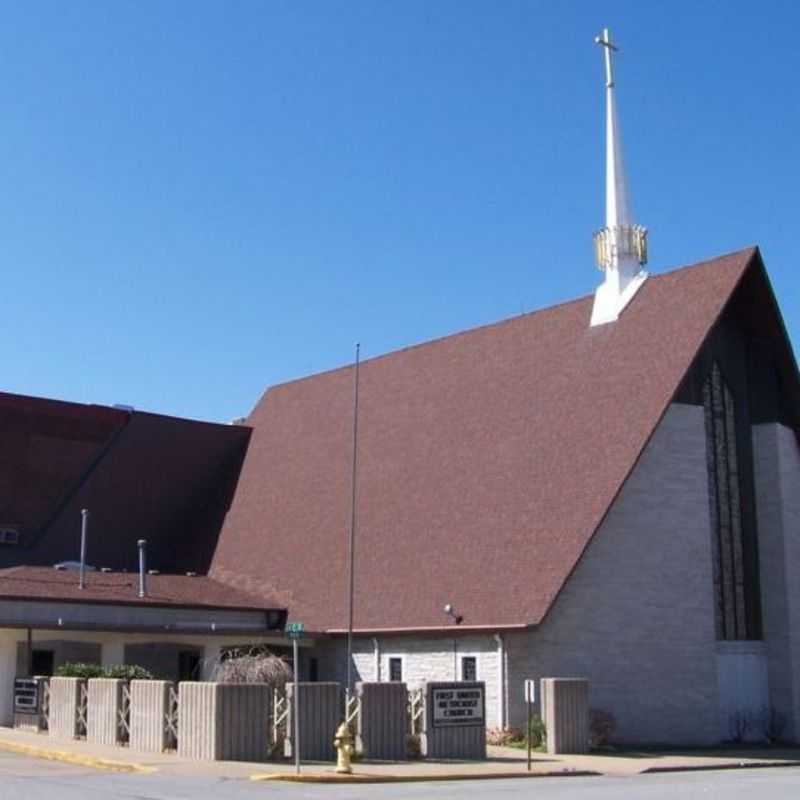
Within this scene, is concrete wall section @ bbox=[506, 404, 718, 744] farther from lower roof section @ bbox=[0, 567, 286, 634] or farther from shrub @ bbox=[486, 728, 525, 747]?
lower roof section @ bbox=[0, 567, 286, 634]

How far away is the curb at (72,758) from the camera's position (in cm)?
2417

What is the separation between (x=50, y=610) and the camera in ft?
118

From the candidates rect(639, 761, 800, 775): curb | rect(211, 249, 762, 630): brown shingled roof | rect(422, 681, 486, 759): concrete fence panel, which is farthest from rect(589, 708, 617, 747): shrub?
rect(422, 681, 486, 759): concrete fence panel

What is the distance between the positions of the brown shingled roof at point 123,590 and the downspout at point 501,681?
940cm

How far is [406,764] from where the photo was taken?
26.7 m

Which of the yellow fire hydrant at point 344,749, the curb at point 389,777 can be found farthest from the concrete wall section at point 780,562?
the yellow fire hydrant at point 344,749

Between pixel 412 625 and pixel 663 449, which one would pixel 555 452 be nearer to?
pixel 663 449

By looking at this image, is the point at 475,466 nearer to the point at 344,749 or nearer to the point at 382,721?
the point at 382,721

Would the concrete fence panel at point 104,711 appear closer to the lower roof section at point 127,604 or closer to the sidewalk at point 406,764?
the sidewalk at point 406,764

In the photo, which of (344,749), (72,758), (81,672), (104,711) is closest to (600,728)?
(344,749)

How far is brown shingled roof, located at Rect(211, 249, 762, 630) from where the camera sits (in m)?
34.2

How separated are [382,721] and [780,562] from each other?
14.9m

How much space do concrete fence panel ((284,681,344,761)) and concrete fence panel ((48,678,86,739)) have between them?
6231 millimetres

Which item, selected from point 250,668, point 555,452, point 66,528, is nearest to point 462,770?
point 250,668
